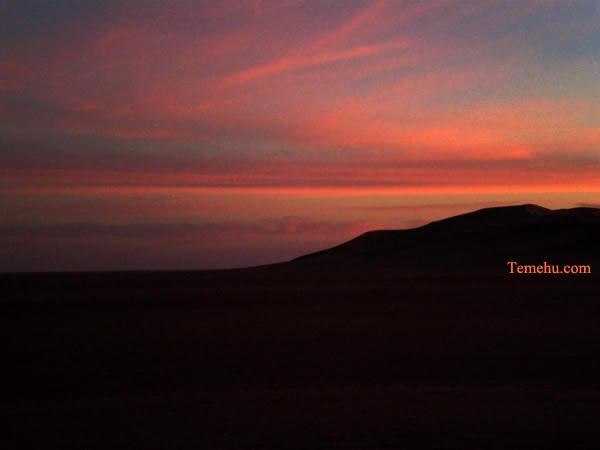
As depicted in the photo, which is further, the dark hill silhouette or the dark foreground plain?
→ the dark hill silhouette

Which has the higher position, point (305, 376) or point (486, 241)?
point (486, 241)

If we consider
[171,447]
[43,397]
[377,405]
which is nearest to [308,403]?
[377,405]

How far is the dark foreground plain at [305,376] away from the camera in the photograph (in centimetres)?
631

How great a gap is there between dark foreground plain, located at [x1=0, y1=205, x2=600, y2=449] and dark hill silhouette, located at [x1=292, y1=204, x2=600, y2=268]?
140ft

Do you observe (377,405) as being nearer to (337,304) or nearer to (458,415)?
(458,415)

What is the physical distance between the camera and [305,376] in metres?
8.91

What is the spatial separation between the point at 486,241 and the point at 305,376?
62360 millimetres

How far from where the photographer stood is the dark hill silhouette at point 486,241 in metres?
60.8

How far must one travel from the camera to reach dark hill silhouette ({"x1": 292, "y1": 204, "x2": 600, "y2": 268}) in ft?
199

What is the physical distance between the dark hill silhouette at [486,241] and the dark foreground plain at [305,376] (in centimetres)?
4256

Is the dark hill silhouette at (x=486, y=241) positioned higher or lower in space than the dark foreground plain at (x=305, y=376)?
higher

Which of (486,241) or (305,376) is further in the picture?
(486,241)

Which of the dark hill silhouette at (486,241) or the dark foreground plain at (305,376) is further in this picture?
the dark hill silhouette at (486,241)

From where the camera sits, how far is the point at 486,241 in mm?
68500
